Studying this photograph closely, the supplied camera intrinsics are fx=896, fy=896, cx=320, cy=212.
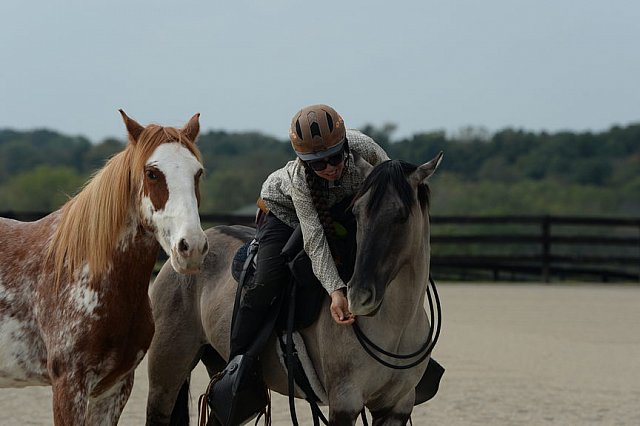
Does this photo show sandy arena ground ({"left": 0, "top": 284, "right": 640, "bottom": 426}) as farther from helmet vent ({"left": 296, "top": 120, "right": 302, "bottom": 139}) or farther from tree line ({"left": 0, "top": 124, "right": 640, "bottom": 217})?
tree line ({"left": 0, "top": 124, "right": 640, "bottom": 217})

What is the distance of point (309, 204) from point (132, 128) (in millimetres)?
906

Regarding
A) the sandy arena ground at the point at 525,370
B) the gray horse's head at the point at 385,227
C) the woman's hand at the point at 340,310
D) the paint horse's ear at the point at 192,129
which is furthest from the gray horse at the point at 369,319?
the sandy arena ground at the point at 525,370

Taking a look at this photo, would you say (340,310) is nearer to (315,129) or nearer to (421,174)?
(421,174)

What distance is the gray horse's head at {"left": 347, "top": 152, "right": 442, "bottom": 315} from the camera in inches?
150

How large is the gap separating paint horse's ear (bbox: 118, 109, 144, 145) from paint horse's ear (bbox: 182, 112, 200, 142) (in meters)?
0.21

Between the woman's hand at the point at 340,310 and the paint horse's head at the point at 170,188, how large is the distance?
2.28 ft

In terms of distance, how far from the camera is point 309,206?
4309 mm

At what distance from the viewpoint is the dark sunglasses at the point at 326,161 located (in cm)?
423

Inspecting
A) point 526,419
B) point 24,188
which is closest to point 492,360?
point 526,419

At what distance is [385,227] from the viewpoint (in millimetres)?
3889

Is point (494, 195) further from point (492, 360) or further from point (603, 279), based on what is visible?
point (492, 360)

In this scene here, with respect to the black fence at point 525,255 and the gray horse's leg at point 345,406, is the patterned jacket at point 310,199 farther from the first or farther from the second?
the black fence at point 525,255

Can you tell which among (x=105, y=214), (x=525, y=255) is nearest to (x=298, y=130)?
(x=105, y=214)

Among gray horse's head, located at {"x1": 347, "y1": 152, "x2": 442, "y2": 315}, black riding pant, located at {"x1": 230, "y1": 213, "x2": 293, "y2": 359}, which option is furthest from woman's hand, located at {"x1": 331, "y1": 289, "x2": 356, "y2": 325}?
black riding pant, located at {"x1": 230, "y1": 213, "x2": 293, "y2": 359}
